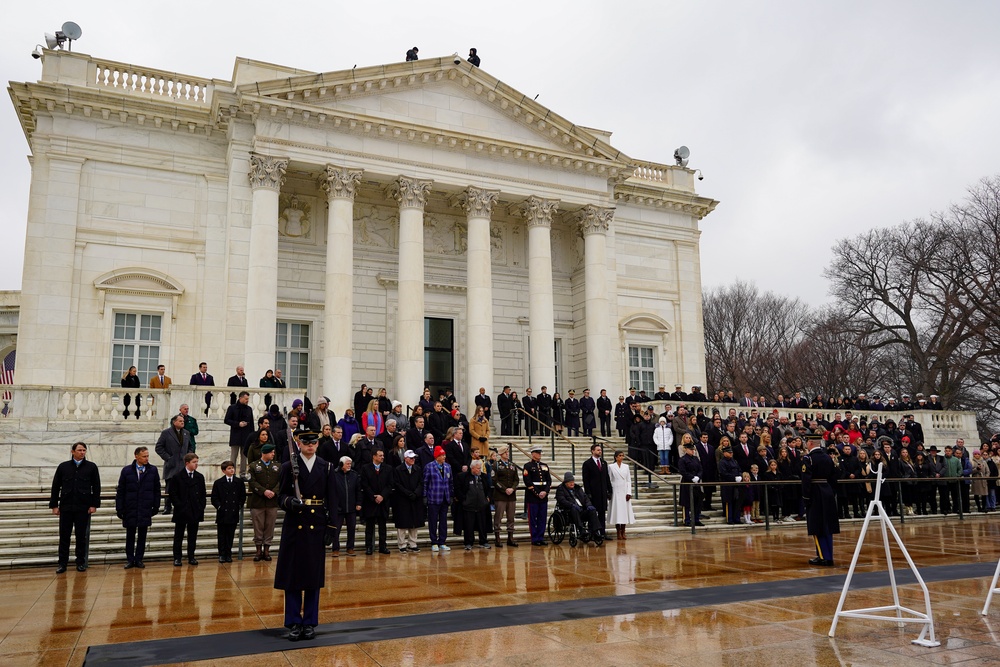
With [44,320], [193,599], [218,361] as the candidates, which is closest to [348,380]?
[218,361]

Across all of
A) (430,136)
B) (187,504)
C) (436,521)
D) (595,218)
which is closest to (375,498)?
(436,521)

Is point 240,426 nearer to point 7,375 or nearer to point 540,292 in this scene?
point 540,292

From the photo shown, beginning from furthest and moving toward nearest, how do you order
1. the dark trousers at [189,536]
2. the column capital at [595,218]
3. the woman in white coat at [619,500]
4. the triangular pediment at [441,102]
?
the column capital at [595,218]
the triangular pediment at [441,102]
the woman in white coat at [619,500]
the dark trousers at [189,536]

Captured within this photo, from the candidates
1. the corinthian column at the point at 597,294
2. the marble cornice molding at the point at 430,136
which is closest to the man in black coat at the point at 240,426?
the marble cornice molding at the point at 430,136

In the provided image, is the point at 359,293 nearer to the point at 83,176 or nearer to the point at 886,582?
the point at 83,176

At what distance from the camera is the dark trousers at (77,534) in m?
12.2

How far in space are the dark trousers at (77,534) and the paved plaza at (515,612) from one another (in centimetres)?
35

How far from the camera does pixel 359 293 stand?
2802 centimetres

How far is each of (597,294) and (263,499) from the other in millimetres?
18071

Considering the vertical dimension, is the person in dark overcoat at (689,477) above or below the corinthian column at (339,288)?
below

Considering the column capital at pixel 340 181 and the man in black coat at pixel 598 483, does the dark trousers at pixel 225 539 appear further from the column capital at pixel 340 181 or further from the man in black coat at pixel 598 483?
the column capital at pixel 340 181

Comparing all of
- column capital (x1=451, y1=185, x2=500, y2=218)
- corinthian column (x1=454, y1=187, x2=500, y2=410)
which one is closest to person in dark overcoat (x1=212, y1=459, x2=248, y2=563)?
corinthian column (x1=454, y1=187, x2=500, y2=410)

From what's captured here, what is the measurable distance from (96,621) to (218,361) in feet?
54.8

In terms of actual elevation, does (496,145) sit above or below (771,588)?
above
